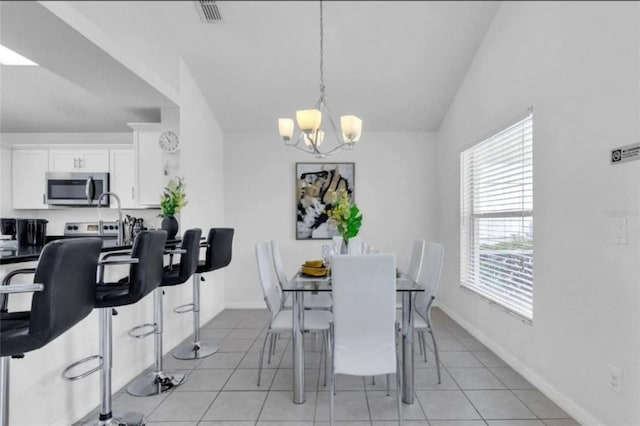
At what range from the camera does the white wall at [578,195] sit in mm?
1773

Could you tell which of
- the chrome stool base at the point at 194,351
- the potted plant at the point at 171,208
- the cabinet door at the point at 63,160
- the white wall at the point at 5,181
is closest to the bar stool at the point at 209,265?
the chrome stool base at the point at 194,351

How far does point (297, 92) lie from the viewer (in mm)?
→ 4172

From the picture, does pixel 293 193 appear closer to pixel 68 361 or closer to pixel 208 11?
pixel 208 11

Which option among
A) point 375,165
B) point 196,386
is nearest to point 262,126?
point 375,165

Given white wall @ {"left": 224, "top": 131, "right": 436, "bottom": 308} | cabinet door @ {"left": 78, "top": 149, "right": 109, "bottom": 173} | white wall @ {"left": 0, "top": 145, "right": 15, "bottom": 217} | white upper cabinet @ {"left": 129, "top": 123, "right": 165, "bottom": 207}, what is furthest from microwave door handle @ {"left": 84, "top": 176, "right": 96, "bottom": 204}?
white wall @ {"left": 224, "top": 131, "right": 436, "bottom": 308}

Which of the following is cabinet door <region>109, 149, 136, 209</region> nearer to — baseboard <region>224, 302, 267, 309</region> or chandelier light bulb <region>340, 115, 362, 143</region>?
baseboard <region>224, 302, 267, 309</region>

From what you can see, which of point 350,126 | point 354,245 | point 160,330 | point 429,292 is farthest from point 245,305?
point 350,126

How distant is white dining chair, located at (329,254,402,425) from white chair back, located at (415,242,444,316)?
2.57ft

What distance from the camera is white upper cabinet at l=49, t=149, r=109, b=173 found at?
13.7 ft

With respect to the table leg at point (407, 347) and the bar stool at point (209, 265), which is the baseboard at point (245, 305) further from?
the table leg at point (407, 347)

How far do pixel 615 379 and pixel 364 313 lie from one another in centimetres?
130

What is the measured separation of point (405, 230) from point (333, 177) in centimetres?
119

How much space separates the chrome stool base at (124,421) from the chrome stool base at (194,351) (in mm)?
966

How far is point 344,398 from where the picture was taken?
2402 millimetres
